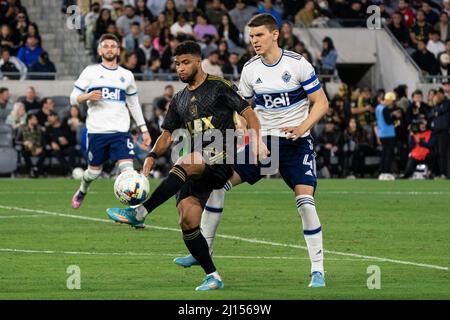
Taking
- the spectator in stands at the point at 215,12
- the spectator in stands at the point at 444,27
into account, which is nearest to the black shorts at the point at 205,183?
the spectator in stands at the point at 215,12

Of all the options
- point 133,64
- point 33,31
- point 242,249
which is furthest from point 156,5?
point 242,249

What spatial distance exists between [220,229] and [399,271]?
501 centimetres

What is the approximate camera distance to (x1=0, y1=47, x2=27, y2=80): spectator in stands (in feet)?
108

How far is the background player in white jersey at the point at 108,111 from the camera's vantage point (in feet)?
68.7

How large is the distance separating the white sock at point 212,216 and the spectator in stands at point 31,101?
18.8 metres

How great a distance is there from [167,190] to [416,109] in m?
21.0

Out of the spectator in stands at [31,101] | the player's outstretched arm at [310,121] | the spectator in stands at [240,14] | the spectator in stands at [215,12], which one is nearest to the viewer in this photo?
the player's outstretched arm at [310,121]

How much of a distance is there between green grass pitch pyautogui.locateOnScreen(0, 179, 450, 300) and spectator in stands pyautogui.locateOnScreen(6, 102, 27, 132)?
619 cm

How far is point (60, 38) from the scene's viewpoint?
36156 millimetres

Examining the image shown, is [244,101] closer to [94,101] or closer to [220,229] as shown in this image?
[220,229]

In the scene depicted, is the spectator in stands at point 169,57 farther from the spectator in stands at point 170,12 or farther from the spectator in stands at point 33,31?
the spectator in stands at point 33,31
